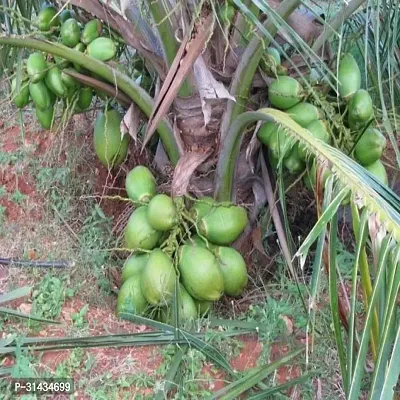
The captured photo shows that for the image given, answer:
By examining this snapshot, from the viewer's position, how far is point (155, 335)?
4.70 ft

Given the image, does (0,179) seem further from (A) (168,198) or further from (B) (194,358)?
(B) (194,358)

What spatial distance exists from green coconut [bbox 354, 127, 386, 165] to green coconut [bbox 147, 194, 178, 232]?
0.48 meters

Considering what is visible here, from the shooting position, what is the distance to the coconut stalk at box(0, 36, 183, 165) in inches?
61.2

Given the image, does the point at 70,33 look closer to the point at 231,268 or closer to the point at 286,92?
the point at 286,92

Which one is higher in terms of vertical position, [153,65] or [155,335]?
[153,65]

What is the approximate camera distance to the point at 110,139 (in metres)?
1.80

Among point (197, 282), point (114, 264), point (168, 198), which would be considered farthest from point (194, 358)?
point (114, 264)

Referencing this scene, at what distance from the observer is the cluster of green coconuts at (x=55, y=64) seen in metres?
1.64

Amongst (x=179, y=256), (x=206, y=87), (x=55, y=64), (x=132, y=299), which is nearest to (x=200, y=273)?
(x=179, y=256)

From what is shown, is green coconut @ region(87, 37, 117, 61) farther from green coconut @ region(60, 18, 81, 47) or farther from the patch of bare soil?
the patch of bare soil

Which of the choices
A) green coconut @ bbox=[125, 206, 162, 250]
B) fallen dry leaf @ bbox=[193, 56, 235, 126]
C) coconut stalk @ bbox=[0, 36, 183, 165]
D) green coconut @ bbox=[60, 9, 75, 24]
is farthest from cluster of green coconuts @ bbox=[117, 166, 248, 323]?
green coconut @ bbox=[60, 9, 75, 24]

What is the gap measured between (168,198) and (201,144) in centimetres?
21

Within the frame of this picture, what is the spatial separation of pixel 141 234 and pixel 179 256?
0.11m

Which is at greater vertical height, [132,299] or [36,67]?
[36,67]
